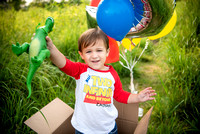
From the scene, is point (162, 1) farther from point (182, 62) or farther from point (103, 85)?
point (182, 62)

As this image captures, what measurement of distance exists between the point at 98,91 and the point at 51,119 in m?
0.42

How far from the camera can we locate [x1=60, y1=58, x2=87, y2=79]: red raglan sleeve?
1.04 meters

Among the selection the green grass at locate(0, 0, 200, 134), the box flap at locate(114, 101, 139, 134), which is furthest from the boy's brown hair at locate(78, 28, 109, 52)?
the green grass at locate(0, 0, 200, 134)

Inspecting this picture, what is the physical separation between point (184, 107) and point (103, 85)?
1065 millimetres

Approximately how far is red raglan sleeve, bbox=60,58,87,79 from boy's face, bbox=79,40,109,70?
0.07 m

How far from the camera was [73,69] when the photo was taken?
3.53 ft

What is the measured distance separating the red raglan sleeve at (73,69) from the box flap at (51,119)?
34cm

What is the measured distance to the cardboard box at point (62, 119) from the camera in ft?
3.49

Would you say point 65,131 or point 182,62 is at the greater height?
point 182,62

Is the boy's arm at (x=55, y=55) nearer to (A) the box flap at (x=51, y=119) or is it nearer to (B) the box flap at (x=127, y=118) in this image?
(A) the box flap at (x=51, y=119)

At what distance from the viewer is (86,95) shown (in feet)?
3.54

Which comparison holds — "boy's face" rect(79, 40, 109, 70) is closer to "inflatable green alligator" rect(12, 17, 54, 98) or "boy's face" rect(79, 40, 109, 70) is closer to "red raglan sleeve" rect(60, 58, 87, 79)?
"red raglan sleeve" rect(60, 58, 87, 79)

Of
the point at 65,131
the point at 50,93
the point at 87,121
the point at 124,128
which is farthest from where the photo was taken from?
the point at 50,93

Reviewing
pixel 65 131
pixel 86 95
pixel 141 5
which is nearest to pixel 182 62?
pixel 141 5
